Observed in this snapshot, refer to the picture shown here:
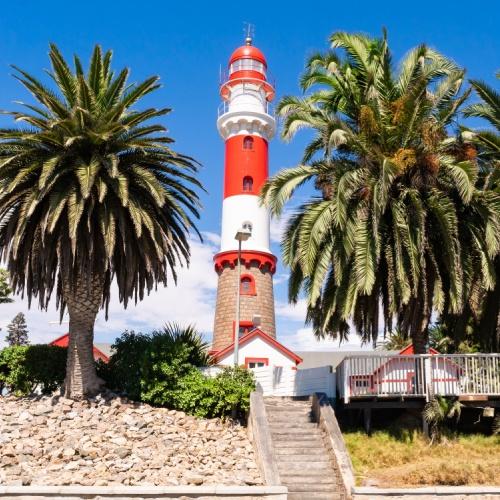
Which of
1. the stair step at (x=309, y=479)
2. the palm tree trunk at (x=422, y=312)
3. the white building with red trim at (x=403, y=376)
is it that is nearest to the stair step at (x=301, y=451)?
the stair step at (x=309, y=479)

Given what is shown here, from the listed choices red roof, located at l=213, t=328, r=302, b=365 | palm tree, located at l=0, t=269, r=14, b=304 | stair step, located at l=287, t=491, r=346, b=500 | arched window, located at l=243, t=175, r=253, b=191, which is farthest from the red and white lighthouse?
stair step, located at l=287, t=491, r=346, b=500

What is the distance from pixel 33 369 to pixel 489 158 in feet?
55.3

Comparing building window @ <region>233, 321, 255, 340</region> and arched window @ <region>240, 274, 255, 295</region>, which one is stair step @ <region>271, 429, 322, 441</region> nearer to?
building window @ <region>233, 321, 255, 340</region>

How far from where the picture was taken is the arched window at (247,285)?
119 feet

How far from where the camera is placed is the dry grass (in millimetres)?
15898

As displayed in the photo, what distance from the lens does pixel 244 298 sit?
118 feet

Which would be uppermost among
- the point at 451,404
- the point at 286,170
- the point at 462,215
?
the point at 286,170

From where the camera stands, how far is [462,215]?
20.7 metres

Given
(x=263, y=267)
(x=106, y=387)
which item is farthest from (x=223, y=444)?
(x=263, y=267)

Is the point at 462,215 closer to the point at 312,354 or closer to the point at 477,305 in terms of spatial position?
the point at 477,305

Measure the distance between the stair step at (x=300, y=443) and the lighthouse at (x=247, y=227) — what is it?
1484 centimetres

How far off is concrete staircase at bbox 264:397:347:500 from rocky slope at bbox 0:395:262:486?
865mm

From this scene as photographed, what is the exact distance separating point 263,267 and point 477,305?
1696 centimetres

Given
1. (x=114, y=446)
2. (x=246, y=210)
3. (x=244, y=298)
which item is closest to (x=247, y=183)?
(x=246, y=210)
